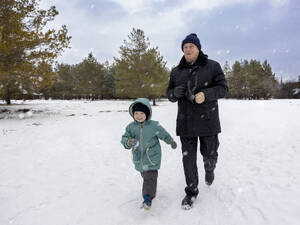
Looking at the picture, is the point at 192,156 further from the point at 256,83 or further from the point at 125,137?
the point at 256,83

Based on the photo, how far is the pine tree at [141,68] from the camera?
78.5ft

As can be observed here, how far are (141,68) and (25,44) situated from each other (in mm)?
14149

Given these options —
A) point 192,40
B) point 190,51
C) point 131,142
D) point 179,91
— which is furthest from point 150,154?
point 192,40

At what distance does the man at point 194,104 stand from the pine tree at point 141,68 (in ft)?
69.1

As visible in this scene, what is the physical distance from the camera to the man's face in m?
2.80

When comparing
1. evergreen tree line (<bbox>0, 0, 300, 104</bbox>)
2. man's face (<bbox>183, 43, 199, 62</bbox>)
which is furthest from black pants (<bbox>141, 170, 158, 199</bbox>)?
evergreen tree line (<bbox>0, 0, 300, 104</bbox>)

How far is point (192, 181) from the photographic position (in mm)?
2857

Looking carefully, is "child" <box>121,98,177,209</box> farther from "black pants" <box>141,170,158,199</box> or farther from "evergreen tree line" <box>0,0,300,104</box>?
"evergreen tree line" <box>0,0,300,104</box>

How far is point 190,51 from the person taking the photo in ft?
9.20

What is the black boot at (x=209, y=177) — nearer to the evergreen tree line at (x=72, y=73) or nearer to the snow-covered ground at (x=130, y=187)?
the snow-covered ground at (x=130, y=187)

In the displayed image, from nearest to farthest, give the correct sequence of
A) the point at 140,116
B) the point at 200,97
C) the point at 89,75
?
the point at 200,97
the point at 140,116
the point at 89,75

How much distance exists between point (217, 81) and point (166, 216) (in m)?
1.98

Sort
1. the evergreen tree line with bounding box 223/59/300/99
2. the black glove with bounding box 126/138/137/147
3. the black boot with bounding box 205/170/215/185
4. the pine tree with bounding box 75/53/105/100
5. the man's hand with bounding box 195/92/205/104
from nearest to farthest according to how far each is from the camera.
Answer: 1. the man's hand with bounding box 195/92/205/104
2. the black glove with bounding box 126/138/137/147
3. the black boot with bounding box 205/170/215/185
4. the pine tree with bounding box 75/53/105/100
5. the evergreen tree line with bounding box 223/59/300/99

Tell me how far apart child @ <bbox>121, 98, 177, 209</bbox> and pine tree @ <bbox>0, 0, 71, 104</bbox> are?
35.5ft
